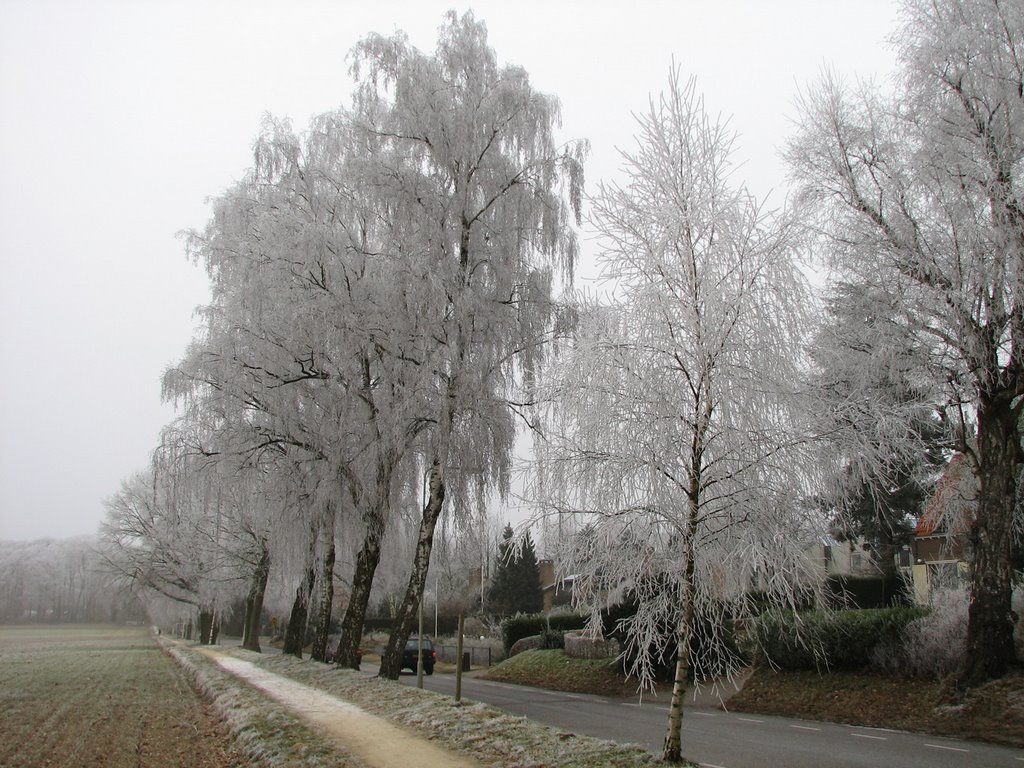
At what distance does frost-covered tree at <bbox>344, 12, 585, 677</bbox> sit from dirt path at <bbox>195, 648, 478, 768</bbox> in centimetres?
290

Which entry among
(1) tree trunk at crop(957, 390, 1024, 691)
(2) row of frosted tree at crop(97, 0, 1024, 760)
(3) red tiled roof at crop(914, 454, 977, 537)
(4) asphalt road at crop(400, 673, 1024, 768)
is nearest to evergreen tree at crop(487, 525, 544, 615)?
(2) row of frosted tree at crop(97, 0, 1024, 760)

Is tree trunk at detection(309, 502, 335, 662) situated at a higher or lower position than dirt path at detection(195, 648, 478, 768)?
higher

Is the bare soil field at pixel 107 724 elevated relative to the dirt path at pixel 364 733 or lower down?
lower down

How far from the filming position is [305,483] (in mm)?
17125

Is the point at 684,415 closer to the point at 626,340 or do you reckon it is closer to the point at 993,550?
the point at 626,340

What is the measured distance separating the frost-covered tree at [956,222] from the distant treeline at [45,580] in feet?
160

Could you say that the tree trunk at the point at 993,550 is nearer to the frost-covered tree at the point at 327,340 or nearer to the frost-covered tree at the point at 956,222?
the frost-covered tree at the point at 956,222

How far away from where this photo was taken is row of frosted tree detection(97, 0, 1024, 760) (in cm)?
703

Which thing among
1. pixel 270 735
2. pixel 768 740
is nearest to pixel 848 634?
pixel 768 740

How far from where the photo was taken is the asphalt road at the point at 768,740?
9.40 meters

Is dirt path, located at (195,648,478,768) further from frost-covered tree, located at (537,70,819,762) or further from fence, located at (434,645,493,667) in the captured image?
fence, located at (434,645,493,667)

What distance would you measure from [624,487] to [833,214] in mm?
8099

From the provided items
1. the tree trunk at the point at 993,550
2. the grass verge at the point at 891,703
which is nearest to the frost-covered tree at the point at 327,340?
the grass verge at the point at 891,703

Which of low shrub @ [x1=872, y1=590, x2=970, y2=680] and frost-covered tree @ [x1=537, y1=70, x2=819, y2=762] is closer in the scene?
frost-covered tree @ [x1=537, y1=70, x2=819, y2=762]
